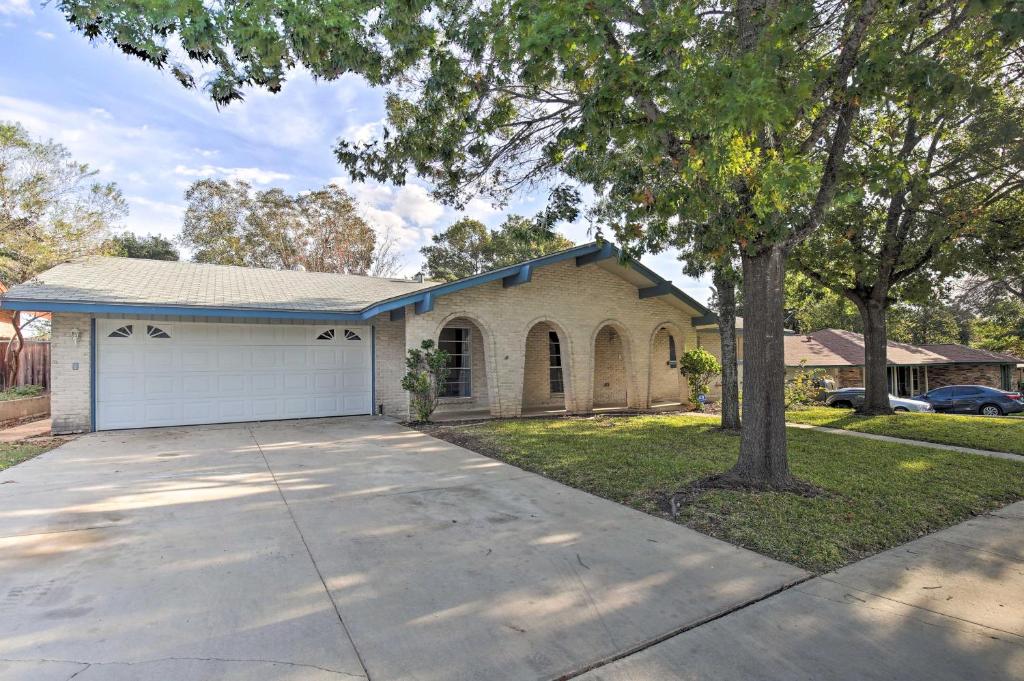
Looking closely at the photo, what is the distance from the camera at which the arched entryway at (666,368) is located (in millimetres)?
17062

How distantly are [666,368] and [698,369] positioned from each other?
2.25 m

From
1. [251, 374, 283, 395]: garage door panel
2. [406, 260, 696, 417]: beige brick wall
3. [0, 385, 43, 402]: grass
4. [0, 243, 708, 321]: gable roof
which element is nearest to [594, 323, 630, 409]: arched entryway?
[406, 260, 696, 417]: beige brick wall

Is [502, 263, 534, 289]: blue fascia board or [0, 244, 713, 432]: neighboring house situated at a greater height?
[502, 263, 534, 289]: blue fascia board

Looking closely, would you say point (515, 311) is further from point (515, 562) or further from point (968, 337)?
point (968, 337)

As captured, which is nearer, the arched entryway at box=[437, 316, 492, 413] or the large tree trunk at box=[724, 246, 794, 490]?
the large tree trunk at box=[724, 246, 794, 490]

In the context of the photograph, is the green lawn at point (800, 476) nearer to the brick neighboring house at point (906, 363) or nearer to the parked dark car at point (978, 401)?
the parked dark car at point (978, 401)

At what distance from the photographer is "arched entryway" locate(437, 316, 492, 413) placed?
14.7 metres

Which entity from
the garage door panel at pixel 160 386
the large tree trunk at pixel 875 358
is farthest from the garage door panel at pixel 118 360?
the large tree trunk at pixel 875 358

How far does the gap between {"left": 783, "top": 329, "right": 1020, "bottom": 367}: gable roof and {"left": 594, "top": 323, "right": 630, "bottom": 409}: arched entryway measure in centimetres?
1402

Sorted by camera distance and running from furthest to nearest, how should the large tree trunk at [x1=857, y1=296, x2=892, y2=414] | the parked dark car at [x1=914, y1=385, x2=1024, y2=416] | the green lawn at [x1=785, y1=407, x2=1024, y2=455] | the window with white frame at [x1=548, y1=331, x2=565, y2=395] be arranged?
1. the parked dark car at [x1=914, y1=385, x2=1024, y2=416]
2. the window with white frame at [x1=548, y1=331, x2=565, y2=395]
3. the large tree trunk at [x1=857, y1=296, x2=892, y2=414]
4. the green lawn at [x1=785, y1=407, x2=1024, y2=455]

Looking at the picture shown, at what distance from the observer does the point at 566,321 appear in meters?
14.6

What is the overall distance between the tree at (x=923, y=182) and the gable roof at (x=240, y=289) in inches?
150

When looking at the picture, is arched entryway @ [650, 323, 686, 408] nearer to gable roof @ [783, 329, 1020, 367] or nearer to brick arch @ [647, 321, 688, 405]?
brick arch @ [647, 321, 688, 405]

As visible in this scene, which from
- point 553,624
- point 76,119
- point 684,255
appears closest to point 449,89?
point 553,624
